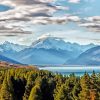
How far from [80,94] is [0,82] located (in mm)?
40862

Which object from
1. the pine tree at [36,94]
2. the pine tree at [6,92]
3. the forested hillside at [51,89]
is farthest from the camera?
the pine tree at [6,92]

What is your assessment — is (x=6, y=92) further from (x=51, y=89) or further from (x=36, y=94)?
(x=51, y=89)

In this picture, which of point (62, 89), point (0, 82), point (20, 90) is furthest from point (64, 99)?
point (0, 82)

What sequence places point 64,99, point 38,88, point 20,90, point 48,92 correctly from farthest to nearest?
1. point 20,90
2. point 48,92
3. point 38,88
4. point 64,99

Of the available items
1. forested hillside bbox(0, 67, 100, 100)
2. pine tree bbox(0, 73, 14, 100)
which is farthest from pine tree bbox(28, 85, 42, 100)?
pine tree bbox(0, 73, 14, 100)

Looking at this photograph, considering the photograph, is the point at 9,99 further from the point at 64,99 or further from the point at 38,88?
the point at 64,99

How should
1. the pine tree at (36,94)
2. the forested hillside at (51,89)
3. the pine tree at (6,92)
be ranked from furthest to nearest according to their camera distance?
the pine tree at (6,92)
the pine tree at (36,94)
the forested hillside at (51,89)

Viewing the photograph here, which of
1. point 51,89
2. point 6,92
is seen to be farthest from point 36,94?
point 51,89

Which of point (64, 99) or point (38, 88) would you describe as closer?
point (64, 99)

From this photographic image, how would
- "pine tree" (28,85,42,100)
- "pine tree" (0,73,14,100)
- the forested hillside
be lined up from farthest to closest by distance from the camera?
"pine tree" (0,73,14,100) → "pine tree" (28,85,42,100) → the forested hillside

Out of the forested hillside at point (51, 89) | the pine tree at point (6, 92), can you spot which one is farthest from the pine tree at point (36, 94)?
the pine tree at point (6, 92)

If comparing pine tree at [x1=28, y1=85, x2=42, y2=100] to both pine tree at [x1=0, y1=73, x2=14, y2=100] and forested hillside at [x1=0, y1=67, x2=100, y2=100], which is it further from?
pine tree at [x1=0, y1=73, x2=14, y2=100]

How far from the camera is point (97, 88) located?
3004 inches

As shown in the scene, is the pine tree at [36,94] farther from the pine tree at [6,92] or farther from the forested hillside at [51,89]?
the pine tree at [6,92]
